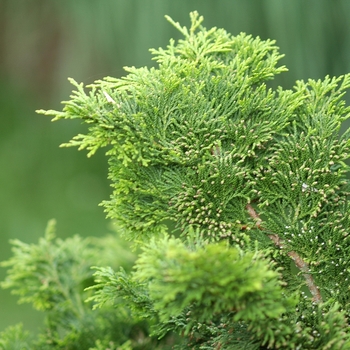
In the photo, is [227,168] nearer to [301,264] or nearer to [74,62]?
[301,264]

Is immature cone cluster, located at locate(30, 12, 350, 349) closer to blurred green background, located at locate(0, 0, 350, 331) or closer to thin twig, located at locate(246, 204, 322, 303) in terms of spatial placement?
thin twig, located at locate(246, 204, 322, 303)

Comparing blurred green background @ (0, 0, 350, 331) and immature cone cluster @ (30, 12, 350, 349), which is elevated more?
blurred green background @ (0, 0, 350, 331)

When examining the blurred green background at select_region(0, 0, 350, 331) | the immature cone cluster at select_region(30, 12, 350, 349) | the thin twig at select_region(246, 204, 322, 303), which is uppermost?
the blurred green background at select_region(0, 0, 350, 331)

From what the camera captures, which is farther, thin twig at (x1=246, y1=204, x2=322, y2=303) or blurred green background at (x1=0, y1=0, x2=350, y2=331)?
blurred green background at (x1=0, y1=0, x2=350, y2=331)

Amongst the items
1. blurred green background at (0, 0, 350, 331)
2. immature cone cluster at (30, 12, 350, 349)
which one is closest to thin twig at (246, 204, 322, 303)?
immature cone cluster at (30, 12, 350, 349)

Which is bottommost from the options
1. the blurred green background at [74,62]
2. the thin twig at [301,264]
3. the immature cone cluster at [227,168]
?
the thin twig at [301,264]

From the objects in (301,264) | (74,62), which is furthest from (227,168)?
(74,62)

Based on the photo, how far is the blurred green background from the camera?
1.17 metres

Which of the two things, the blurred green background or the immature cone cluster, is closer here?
the immature cone cluster

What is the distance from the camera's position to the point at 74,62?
1.63 meters

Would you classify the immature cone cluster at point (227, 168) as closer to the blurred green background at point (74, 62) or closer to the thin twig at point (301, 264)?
the thin twig at point (301, 264)

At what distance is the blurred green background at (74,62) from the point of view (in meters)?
1.17

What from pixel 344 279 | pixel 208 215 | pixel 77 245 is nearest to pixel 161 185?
pixel 208 215

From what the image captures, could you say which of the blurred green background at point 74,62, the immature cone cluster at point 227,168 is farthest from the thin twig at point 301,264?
the blurred green background at point 74,62
